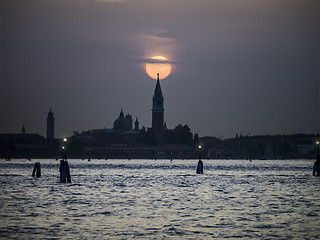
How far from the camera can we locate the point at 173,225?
25.6 metres

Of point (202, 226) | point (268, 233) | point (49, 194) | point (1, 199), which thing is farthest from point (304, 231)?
point (49, 194)

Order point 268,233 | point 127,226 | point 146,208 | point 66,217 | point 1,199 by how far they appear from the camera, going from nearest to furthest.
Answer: point 268,233 < point 127,226 < point 66,217 < point 146,208 < point 1,199

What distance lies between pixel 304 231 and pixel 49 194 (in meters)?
21.1

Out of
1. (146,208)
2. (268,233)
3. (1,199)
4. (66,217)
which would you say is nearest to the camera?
(268,233)

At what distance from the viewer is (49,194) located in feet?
137

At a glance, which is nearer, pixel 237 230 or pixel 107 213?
pixel 237 230

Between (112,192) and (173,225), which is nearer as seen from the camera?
(173,225)

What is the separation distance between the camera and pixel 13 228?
79.5ft

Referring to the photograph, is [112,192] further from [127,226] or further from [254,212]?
[127,226]

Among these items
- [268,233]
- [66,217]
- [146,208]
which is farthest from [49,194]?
[268,233]

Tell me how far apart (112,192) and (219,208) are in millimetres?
12903

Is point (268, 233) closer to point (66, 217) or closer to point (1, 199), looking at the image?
point (66, 217)

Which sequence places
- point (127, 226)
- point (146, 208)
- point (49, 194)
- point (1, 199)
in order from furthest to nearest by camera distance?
point (49, 194) → point (1, 199) → point (146, 208) → point (127, 226)

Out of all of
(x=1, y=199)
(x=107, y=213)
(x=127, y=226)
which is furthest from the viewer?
(x=1, y=199)
